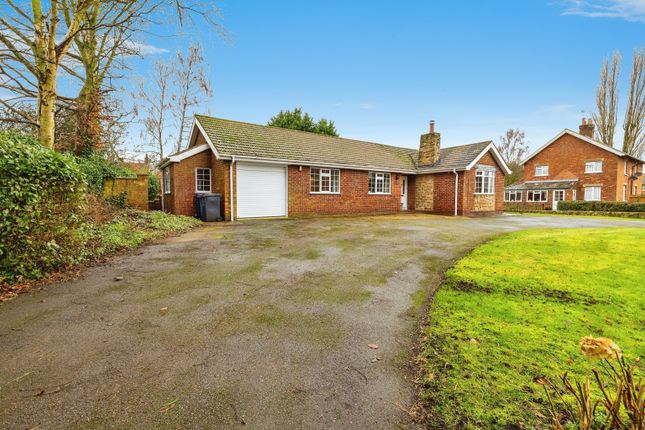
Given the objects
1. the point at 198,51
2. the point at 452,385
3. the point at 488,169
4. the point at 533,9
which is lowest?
the point at 452,385

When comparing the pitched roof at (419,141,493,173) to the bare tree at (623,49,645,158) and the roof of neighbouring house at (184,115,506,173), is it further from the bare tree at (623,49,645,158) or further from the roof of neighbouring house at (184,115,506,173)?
the bare tree at (623,49,645,158)

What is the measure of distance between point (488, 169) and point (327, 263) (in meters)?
18.4

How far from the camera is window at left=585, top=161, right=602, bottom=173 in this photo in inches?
1230

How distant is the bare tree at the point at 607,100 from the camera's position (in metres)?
33.4

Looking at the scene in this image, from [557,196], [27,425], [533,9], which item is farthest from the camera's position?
[557,196]

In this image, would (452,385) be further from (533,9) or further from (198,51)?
(198,51)

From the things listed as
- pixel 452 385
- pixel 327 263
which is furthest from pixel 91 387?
pixel 327 263

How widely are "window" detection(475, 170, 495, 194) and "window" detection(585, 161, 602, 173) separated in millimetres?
20248

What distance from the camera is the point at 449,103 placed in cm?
2503

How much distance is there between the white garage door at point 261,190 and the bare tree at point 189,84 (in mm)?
14360

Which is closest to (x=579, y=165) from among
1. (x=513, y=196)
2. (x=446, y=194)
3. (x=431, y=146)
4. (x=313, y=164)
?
(x=513, y=196)

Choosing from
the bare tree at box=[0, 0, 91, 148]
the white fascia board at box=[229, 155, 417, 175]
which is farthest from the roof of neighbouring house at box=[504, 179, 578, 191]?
the bare tree at box=[0, 0, 91, 148]

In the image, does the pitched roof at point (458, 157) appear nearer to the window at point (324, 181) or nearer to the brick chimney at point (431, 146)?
the brick chimney at point (431, 146)

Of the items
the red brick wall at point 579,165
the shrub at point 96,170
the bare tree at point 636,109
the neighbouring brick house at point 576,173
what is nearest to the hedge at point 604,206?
the neighbouring brick house at point 576,173
